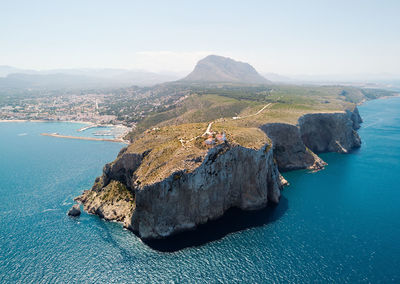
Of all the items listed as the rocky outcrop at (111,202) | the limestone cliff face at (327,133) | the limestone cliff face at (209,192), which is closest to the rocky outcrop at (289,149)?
the limestone cliff face at (327,133)

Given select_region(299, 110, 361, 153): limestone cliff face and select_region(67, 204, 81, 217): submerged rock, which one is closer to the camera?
select_region(67, 204, 81, 217): submerged rock

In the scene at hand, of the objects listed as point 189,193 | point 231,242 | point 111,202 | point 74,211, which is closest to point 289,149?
point 231,242

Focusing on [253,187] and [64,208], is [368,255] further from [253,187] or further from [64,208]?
[64,208]

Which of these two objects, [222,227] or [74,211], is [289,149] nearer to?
[222,227]

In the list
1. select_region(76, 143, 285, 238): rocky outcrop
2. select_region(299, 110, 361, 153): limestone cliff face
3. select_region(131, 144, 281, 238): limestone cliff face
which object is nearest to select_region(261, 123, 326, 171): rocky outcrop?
select_region(299, 110, 361, 153): limestone cliff face

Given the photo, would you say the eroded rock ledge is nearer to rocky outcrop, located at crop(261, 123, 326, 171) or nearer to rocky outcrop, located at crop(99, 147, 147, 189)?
rocky outcrop, located at crop(99, 147, 147, 189)

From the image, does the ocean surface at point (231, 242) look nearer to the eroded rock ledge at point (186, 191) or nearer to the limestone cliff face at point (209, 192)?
the eroded rock ledge at point (186, 191)

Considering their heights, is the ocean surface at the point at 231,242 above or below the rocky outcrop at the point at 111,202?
below
